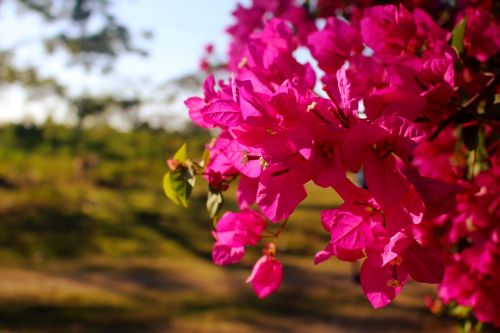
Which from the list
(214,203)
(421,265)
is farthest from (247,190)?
(421,265)

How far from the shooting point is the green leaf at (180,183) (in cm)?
77

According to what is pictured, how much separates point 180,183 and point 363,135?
13.5 inches

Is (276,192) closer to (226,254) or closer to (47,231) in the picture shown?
(226,254)

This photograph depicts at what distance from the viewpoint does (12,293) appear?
4.09 m

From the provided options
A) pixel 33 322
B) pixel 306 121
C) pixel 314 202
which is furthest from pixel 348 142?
pixel 314 202

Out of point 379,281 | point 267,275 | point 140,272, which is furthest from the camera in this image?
point 140,272

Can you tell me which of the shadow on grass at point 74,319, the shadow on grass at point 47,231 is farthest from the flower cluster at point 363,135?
the shadow on grass at point 47,231

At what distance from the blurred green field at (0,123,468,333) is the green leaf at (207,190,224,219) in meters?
3.01

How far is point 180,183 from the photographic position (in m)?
0.78

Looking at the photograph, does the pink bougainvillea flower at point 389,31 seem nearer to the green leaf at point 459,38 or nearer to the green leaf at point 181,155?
the green leaf at point 459,38

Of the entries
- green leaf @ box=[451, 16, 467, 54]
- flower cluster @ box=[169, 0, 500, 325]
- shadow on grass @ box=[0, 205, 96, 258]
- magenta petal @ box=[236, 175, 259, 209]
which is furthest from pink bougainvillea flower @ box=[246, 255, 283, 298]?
shadow on grass @ box=[0, 205, 96, 258]

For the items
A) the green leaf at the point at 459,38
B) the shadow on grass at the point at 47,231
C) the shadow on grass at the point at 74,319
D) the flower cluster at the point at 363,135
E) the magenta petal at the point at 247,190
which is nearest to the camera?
the flower cluster at the point at 363,135

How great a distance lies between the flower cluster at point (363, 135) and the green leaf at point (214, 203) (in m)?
0.02

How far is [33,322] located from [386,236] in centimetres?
352
